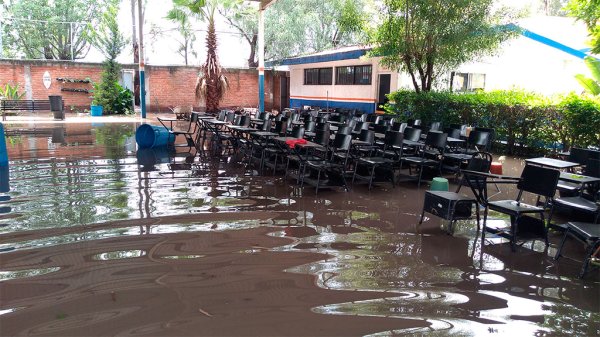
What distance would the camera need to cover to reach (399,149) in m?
8.96

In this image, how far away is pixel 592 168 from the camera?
6.27 m

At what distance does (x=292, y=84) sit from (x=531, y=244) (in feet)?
75.3

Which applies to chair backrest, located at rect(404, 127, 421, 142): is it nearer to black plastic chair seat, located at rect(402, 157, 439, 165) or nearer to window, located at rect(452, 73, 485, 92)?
black plastic chair seat, located at rect(402, 157, 439, 165)

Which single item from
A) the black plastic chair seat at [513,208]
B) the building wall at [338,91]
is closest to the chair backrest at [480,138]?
the black plastic chair seat at [513,208]

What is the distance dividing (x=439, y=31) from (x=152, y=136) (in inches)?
312

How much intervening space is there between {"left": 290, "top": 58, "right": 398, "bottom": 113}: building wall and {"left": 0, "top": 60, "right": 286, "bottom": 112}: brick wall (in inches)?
105

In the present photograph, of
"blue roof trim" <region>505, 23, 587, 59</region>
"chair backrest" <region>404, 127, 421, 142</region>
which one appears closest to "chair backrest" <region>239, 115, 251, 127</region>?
"chair backrest" <region>404, 127, 421, 142</region>

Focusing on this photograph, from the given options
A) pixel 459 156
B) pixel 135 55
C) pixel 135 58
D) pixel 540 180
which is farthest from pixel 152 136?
pixel 135 55

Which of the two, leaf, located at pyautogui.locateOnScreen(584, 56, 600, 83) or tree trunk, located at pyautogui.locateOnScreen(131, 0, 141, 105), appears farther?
tree trunk, located at pyautogui.locateOnScreen(131, 0, 141, 105)

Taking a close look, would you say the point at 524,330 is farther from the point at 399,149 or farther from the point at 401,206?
the point at 399,149

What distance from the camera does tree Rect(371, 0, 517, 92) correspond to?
12.2 m

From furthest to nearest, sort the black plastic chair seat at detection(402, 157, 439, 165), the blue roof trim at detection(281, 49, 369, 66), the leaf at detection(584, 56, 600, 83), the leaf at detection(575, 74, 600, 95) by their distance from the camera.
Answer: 1. the blue roof trim at detection(281, 49, 369, 66)
2. the leaf at detection(575, 74, 600, 95)
3. the leaf at detection(584, 56, 600, 83)
4. the black plastic chair seat at detection(402, 157, 439, 165)

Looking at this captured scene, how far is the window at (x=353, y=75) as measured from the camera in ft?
64.3

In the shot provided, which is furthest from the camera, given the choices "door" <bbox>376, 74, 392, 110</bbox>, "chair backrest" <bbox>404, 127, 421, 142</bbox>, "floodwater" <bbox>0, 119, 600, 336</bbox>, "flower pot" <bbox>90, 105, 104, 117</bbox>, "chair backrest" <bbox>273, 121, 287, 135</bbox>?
A: "flower pot" <bbox>90, 105, 104, 117</bbox>
